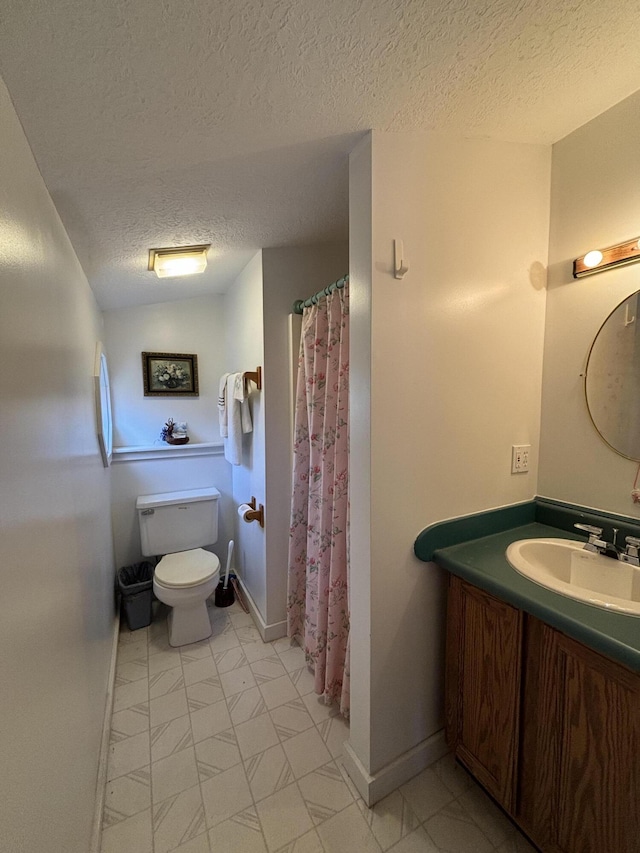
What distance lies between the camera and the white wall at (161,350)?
255cm

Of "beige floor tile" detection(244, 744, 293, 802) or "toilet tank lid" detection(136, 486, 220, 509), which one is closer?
"beige floor tile" detection(244, 744, 293, 802)

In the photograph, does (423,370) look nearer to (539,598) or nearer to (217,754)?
(539,598)

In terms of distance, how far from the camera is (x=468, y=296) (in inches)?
51.1

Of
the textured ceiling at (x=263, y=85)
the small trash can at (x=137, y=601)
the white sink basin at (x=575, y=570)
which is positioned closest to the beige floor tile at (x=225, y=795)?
the small trash can at (x=137, y=601)

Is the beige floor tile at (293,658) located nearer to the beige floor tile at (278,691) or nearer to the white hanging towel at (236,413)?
the beige floor tile at (278,691)

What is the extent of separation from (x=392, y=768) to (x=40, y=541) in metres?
1.42

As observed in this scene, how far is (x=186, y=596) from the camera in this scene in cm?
205

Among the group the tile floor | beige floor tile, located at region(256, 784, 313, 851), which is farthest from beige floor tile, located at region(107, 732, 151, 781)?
beige floor tile, located at region(256, 784, 313, 851)

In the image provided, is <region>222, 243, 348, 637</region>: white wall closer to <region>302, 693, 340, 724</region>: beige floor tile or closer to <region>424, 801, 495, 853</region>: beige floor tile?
<region>302, 693, 340, 724</region>: beige floor tile

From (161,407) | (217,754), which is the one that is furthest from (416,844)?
(161,407)

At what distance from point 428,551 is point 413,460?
33cm

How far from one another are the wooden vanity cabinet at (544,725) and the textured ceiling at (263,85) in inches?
58.2

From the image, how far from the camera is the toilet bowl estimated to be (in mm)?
2047

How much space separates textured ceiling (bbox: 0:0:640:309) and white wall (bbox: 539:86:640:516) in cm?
12
